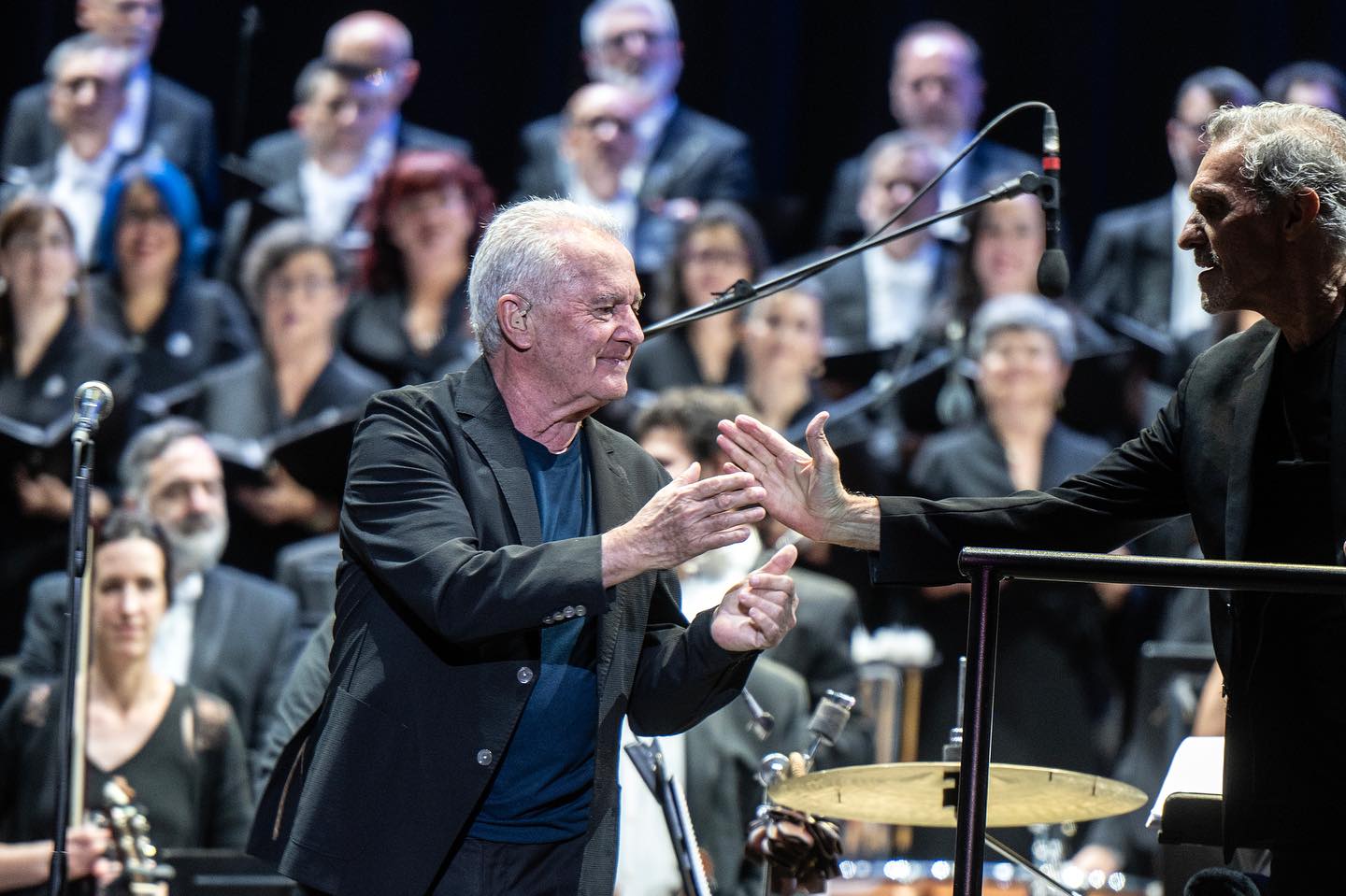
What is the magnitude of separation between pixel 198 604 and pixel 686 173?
2.83m

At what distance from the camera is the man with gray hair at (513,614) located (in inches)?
98.2

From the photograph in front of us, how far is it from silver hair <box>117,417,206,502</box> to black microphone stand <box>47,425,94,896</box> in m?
3.55

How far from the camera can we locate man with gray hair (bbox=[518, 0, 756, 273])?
7.15 metres

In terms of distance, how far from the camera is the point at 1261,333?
283cm

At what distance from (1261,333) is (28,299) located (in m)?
5.87

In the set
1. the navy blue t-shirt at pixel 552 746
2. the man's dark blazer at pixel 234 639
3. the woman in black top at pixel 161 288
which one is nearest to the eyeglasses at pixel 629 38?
the woman in black top at pixel 161 288

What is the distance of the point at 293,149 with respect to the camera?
289 inches

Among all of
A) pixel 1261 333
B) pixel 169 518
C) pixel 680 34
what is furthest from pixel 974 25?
pixel 1261 333

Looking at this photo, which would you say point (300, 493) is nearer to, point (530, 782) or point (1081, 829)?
point (1081, 829)

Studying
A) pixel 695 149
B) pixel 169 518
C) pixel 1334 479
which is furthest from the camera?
pixel 695 149

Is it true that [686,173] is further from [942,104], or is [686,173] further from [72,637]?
[72,637]

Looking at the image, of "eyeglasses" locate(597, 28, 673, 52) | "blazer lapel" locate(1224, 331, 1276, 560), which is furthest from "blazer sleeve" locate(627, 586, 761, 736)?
"eyeglasses" locate(597, 28, 673, 52)

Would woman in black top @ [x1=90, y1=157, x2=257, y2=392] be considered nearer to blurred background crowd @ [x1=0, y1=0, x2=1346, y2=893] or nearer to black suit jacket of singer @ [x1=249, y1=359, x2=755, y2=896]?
blurred background crowd @ [x1=0, y1=0, x2=1346, y2=893]

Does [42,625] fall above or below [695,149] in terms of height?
below
